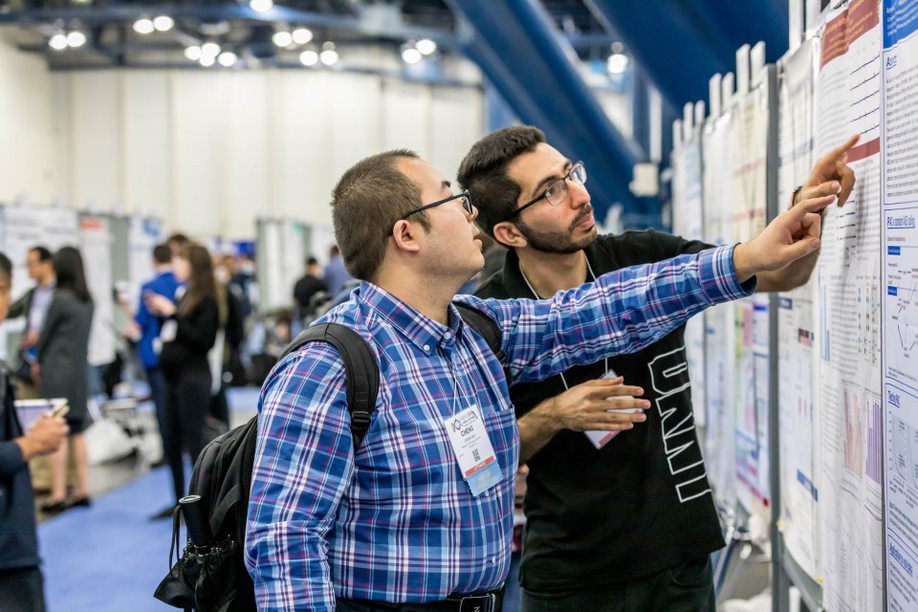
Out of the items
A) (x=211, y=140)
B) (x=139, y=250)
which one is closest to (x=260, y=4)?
(x=211, y=140)

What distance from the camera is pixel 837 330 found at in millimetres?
1684

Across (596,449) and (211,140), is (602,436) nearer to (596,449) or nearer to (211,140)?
(596,449)

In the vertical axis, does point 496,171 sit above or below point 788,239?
above

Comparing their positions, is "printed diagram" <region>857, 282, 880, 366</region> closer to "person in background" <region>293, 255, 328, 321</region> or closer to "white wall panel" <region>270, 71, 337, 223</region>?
"person in background" <region>293, 255, 328, 321</region>

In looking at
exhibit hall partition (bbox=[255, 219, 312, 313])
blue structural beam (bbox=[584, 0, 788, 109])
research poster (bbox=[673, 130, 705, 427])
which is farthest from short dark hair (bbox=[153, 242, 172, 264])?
exhibit hall partition (bbox=[255, 219, 312, 313])

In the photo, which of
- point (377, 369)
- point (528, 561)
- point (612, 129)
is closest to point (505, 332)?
point (377, 369)

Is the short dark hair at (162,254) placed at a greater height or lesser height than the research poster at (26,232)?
lesser

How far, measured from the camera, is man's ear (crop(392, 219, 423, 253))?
Answer: 5.12 feet

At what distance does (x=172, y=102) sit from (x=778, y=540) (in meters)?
18.8

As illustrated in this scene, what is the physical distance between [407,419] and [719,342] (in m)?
1.87

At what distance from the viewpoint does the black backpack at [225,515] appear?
1.45 meters

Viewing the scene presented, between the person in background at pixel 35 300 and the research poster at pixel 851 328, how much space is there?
5165 mm

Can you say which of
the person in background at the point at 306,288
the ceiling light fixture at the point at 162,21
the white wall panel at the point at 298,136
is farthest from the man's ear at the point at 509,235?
the white wall panel at the point at 298,136

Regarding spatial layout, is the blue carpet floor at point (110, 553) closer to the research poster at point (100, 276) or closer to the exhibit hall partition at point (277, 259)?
the research poster at point (100, 276)
